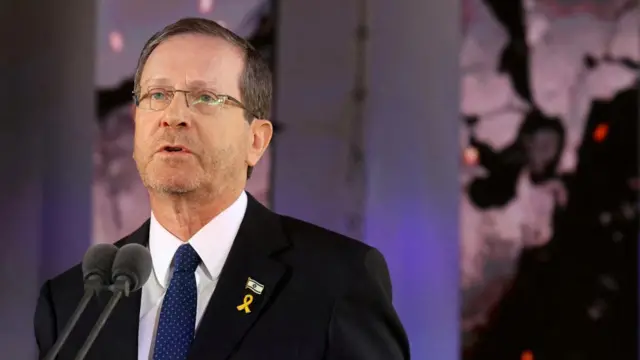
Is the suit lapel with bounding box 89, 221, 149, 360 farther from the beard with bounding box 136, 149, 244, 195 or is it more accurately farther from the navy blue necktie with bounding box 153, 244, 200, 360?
the beard with bounding box 136, 149, 244, 195

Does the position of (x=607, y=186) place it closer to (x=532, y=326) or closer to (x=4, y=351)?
(x=532, y=326)

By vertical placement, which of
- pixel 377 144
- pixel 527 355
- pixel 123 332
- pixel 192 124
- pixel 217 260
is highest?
pixel 192 124

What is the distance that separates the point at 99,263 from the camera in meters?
1.25

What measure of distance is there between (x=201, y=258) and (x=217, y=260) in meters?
0.03

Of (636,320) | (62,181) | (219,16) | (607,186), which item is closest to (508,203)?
(607,186)

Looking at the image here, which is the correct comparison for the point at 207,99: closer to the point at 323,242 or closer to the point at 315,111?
the point at 323,242

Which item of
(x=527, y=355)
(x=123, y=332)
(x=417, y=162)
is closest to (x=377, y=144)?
(x=417, y=162)

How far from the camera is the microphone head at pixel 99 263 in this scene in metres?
1.24

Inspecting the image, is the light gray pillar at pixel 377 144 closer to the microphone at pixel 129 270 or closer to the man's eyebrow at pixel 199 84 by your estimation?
the man's eyebrow at pixel 199 84

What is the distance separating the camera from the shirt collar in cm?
151

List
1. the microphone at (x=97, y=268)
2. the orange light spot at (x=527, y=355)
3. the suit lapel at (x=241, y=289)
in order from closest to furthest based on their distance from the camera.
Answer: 1. the microphone at (x=97, y=268)
2. the suit lapel at (x=241, y=289)
3. the orange light spot at (x=527, y=355)

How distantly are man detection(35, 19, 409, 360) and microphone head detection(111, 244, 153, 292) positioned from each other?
0.60ft

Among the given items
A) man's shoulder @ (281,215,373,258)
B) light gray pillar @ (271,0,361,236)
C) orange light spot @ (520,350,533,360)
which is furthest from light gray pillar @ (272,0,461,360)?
man's shoulder @ (281,215,373,258)

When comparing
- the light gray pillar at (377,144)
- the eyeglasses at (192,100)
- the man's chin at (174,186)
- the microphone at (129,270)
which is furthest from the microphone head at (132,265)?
the light gray pillar at (377,144)
